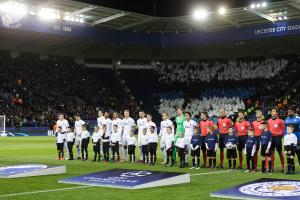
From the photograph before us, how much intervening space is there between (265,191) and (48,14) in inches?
1198

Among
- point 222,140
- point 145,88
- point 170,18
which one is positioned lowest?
point 222,140

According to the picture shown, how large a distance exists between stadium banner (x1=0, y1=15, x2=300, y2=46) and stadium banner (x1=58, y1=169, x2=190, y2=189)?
26.8 m

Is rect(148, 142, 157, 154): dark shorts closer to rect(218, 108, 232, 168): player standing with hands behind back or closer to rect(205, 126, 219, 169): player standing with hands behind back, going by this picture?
rect(205, 126, 219, 169): player standing with hands behind back

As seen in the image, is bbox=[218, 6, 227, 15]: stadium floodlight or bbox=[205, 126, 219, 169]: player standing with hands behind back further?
bbox=[218, 6, 227, 15]: stadium floodlight

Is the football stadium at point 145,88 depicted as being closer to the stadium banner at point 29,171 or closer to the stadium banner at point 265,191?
the stadium banner at point 29,171

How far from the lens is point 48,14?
3869 cm

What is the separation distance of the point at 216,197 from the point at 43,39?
3917cm

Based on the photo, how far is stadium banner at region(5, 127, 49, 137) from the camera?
142ft

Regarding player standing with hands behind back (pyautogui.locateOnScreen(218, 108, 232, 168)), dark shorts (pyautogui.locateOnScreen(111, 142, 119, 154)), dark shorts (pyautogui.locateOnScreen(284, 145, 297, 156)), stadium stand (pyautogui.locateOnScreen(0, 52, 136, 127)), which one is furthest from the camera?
stadium stand (pyautogui.locateOnScreen(0, 52, 136, 127))

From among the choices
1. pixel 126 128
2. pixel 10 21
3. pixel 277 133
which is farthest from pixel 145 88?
pixel 277 133

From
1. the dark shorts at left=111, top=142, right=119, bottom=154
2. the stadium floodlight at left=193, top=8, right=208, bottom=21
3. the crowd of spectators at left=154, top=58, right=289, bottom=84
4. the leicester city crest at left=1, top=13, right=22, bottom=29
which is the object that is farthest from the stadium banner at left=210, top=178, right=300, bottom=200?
the crowd of spectators at left=154, top=58, right=289, bottom=84

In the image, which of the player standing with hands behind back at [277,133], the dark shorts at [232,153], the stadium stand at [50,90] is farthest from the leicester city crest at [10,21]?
the player standing with hands behind back at [277,133]

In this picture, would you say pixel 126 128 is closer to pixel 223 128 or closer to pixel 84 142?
pixel 84 142

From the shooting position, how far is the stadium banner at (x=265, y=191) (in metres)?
10.8
